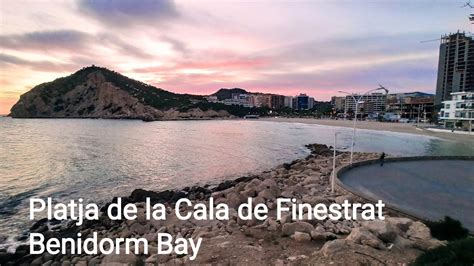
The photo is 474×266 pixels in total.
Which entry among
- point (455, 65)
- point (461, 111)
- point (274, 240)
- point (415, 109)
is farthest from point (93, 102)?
point (274, 240)

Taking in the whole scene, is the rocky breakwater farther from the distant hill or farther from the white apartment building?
the distant hill

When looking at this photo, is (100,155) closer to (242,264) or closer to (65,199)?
(65,199)

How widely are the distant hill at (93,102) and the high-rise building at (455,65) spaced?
109 m

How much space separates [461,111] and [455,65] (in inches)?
3119

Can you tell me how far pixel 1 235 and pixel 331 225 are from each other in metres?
12.7

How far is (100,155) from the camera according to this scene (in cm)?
3591

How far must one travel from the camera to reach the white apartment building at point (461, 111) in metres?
73.7

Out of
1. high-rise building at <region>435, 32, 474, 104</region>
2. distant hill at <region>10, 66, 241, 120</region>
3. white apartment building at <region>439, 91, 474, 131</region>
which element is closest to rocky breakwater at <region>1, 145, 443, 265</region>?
white apartment building at <region>439, 91, 474, 131</region>

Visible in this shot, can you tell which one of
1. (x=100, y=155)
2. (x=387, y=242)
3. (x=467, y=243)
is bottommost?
(x=100, y=155)

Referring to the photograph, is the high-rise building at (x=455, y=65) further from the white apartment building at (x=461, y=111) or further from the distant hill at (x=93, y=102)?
the distant hill at (x=93, y=102)

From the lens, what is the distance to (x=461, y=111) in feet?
250

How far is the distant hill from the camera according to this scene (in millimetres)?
164375

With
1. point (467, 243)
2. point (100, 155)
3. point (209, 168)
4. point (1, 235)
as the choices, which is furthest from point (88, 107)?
point (467, 243)

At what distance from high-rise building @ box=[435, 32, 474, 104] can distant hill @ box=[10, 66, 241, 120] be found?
358ft
